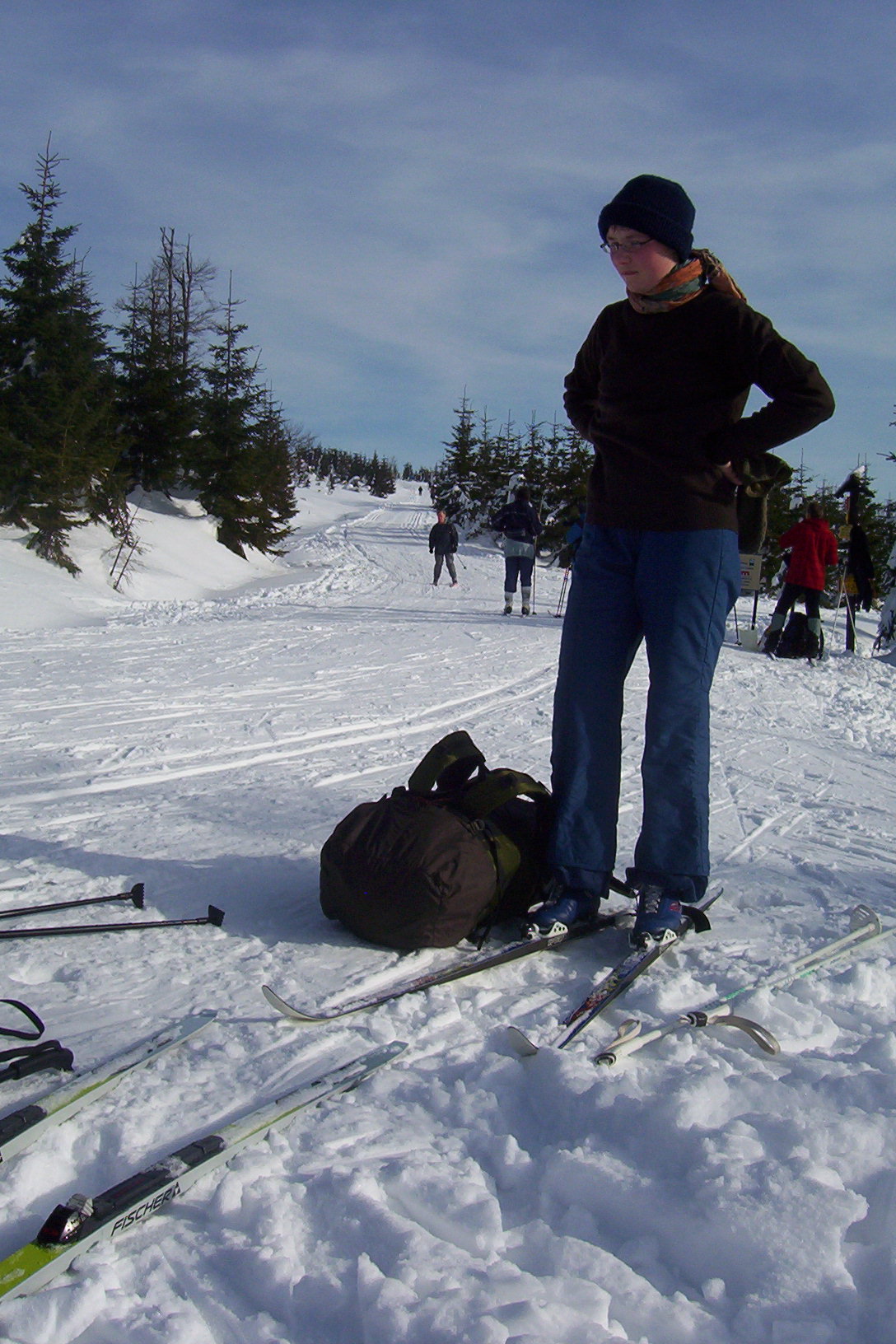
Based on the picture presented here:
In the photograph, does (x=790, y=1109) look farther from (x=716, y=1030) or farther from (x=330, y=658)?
(x=330, y=658)

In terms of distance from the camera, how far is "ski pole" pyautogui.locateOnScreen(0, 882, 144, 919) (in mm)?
2678

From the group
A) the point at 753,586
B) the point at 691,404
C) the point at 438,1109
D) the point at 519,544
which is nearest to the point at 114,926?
the point at 438,1109

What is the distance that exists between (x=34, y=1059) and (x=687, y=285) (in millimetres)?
2533

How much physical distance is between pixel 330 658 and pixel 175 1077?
7142mm

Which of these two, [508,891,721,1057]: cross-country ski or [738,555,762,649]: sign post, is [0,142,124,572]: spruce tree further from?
[508,891,721,1057]: cross-country ski

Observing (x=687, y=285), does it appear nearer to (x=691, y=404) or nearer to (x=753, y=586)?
(x=691, y=404)

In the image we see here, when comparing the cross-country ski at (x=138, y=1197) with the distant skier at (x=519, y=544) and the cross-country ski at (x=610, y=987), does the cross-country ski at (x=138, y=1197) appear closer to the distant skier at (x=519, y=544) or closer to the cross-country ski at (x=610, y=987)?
the cross-country ski at (x=610, y=987)

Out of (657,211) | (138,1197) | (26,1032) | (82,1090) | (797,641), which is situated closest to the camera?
(138,1197)

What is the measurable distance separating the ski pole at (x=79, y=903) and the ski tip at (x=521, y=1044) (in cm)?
139

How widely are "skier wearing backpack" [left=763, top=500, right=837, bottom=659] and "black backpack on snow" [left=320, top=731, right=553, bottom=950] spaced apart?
9.45 m

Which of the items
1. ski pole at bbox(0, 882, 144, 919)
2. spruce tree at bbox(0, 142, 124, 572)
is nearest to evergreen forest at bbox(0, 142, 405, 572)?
spruce tree at bbox(0, 142, 124, 572)

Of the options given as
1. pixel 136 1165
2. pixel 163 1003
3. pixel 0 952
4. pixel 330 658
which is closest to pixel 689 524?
pixel 163 1003

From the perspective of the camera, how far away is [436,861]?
253 cm

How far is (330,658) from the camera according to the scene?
8.95 metres
